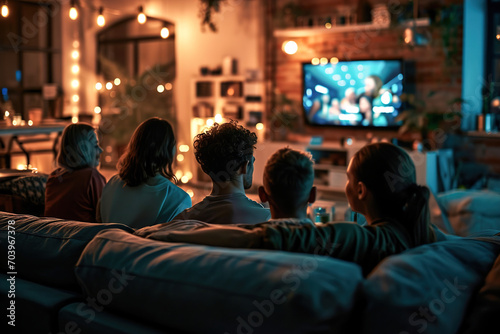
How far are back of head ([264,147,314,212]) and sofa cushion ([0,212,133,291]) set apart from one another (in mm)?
421

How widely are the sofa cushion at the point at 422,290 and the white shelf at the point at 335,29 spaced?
16.5ft

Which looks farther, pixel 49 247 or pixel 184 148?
pixel 184 148

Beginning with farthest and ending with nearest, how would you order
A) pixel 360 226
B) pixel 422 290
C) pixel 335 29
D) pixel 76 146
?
pixel 335 29
pixel 76 146
pixel 360 226
pixel 422 290

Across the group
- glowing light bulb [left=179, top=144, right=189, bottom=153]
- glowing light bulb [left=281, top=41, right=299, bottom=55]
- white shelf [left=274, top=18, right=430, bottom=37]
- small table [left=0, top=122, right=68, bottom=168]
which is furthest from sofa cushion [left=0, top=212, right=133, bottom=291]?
glowing light bulb [left=179, top=144, right=189, bottom=153]

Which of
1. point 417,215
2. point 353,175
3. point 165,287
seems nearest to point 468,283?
point 417,215

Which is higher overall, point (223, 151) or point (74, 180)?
point (223, 151)

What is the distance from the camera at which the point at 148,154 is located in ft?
7.58

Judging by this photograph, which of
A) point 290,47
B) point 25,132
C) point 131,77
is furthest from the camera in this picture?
point 131,77

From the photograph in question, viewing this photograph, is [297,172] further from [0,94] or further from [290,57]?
[0,94]

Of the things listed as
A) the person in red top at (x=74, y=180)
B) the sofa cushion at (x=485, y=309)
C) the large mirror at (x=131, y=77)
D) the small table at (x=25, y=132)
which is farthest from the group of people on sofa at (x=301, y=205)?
the large mirror at (x=131, y=77)

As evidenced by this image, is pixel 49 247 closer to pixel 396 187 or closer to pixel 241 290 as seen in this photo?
pixel 241 290

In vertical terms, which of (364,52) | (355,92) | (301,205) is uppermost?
(364,52)

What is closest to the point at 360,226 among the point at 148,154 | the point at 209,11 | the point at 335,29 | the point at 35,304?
the point at 35,304

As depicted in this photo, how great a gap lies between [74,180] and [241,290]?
68.4 inches
